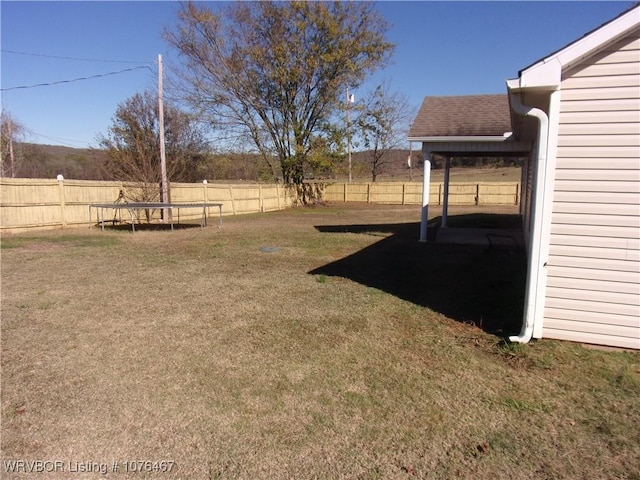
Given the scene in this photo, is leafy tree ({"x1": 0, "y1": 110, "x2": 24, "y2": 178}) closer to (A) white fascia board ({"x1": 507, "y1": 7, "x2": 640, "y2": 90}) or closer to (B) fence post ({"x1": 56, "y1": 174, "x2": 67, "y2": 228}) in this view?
(B) fence post ({"x1": 56, "y1": 174, "x2": 67, "y2": 228})

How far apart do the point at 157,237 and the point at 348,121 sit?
664 inches

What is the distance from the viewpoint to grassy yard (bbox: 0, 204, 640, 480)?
2.52m

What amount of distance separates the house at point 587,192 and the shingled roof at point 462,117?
6.24 meters

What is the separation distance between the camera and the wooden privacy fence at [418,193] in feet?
87.7

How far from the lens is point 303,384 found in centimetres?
342

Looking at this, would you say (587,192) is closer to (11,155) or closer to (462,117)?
(462,117)

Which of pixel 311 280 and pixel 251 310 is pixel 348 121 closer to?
pixel 311 280

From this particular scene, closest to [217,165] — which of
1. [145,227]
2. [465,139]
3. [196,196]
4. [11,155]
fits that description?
[196,196]

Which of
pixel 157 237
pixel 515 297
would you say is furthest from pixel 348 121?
pixel 515 297

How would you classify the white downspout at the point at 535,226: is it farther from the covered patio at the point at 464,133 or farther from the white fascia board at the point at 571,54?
the covered patio at the point at 464,133

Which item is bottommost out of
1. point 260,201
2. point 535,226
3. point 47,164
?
point 260,201

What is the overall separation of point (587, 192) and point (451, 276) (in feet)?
11.3

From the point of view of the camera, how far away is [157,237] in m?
12.6

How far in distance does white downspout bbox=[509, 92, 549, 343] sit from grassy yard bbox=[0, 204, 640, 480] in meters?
0.20
